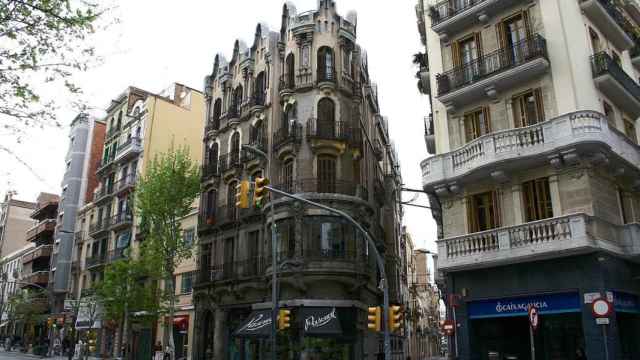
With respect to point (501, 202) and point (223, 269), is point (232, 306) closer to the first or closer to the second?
point (223, 269)

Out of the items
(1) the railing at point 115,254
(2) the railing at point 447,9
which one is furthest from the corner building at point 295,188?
(1) the railing at point 115,254

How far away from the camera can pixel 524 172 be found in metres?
18.5

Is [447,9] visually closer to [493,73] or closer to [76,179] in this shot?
[493,73]

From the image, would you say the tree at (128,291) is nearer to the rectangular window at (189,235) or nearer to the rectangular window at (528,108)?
the rectangular window at (189,235)

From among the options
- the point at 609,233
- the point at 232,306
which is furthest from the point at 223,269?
the point at 609,233

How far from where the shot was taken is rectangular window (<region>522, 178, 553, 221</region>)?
17797mm

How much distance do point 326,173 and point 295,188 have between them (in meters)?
2.02

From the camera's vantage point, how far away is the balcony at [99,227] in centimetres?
5156

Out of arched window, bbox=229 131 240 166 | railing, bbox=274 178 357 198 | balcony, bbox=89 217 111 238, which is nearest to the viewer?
railing, bbox=274 178 357 198

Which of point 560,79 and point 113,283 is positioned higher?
point 560,79

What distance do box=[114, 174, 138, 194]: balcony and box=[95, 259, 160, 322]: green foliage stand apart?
14897mm

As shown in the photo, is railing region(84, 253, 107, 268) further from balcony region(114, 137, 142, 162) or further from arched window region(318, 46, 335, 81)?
arched window region(318, 46, 335, 81)

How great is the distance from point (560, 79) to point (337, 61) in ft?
54.2

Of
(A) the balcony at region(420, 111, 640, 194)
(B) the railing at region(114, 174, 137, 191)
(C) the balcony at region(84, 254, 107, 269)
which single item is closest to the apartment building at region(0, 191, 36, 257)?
(C) the balcony at region(84, 254, 107, 269)
